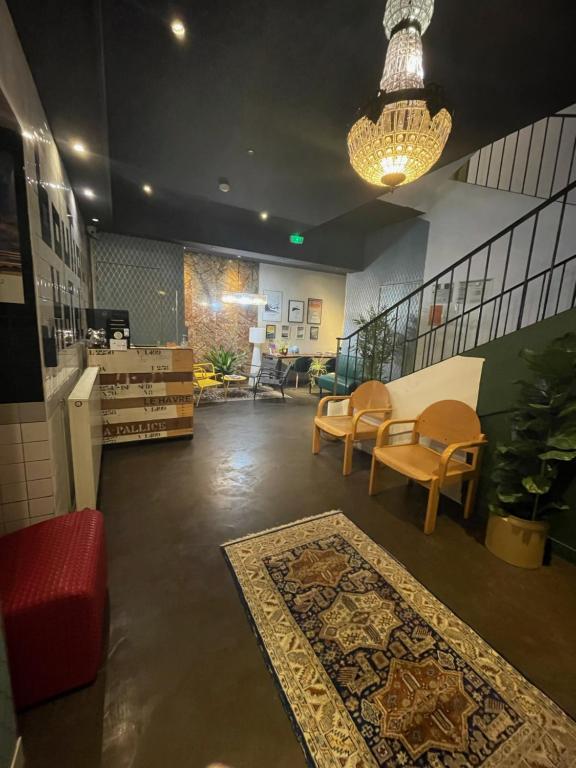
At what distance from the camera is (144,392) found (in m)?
3.58

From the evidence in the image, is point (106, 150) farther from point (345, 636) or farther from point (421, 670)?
point (421, 670)

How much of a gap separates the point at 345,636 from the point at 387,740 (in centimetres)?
39

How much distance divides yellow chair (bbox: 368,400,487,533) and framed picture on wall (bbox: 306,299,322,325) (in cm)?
539

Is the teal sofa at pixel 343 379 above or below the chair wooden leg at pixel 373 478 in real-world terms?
above

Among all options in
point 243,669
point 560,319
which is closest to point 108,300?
point 243,669

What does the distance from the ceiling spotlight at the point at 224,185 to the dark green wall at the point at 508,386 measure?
10.6 ft

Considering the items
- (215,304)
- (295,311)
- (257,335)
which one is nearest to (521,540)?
(257,335)

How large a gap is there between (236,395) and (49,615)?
5408mm

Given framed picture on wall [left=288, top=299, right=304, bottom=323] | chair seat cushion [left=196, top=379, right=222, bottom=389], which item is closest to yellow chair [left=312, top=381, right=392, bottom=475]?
chair seat cushion [left=196, top=379, right=222, bottom=389]

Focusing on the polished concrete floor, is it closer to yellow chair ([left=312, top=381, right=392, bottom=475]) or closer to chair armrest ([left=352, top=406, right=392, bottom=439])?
yellow chair ([left=312, top=381, right=392, bottom=475])

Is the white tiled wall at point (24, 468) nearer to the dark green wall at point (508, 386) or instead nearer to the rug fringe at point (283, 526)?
the rug fringe at point (283, 526)

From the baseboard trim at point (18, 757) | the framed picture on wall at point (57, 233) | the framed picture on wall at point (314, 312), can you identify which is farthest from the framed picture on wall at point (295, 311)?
the baseboard trim at point (18, 757)

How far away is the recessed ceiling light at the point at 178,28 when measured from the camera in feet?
5.52

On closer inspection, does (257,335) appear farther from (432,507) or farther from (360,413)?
(432,507)
